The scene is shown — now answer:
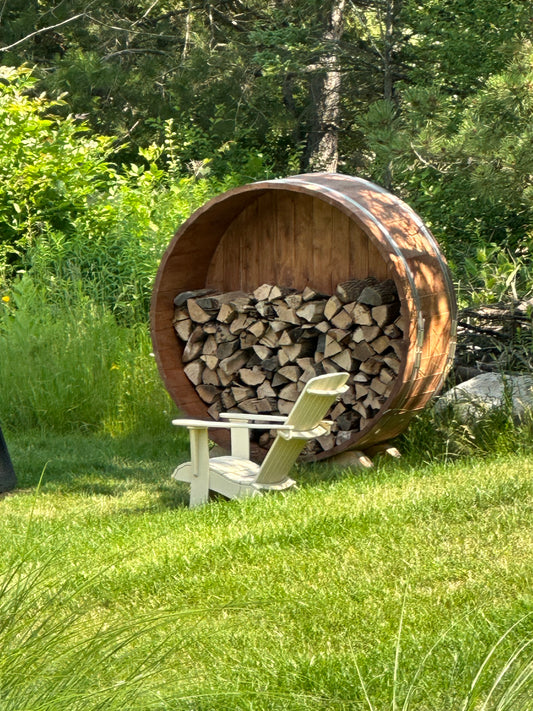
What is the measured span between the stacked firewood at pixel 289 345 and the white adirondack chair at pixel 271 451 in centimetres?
80

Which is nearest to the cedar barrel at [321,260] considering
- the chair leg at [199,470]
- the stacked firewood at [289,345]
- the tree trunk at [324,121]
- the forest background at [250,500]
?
the stacked firewood at [289,345]

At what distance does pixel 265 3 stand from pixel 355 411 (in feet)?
40.2

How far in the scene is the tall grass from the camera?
7.75m

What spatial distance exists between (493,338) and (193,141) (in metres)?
9.23

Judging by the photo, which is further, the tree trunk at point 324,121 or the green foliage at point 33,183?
the tree trunk at point 324,121

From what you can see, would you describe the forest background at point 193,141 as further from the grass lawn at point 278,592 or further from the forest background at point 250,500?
the grass lawn at point 278,592

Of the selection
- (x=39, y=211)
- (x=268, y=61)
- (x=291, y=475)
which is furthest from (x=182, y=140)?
(x=291, y=475)

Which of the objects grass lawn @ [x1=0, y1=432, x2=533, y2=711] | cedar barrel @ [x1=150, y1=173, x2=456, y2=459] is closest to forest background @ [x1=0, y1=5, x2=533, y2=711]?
grass lawn @ [x1=0, y1=432, x2=533, y2=711]

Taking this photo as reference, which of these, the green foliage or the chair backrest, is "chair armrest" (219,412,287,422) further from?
the green foliage

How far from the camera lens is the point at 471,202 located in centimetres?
872

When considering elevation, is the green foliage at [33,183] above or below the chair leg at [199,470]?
above

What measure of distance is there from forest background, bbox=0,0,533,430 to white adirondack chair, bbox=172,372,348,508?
165 centimetres

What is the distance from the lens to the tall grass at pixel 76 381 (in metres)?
7.75

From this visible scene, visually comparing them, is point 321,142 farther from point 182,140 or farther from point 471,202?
point 471,202
